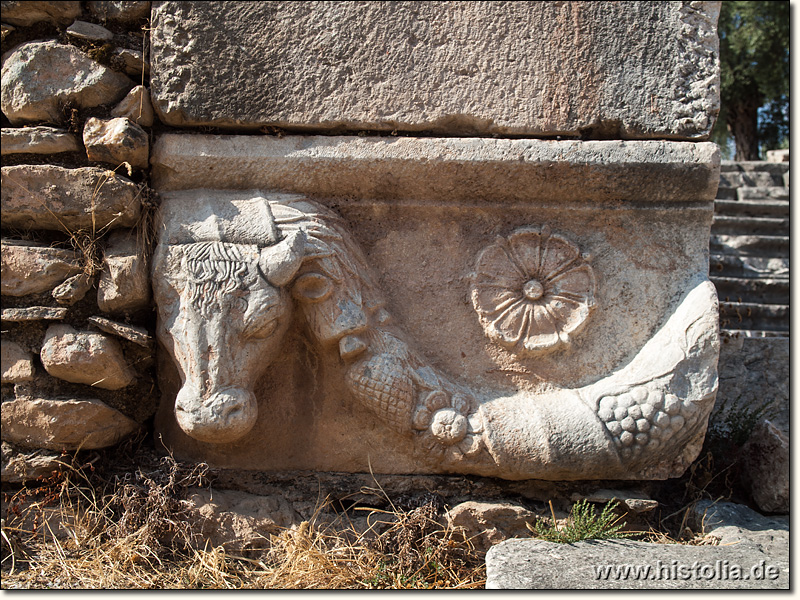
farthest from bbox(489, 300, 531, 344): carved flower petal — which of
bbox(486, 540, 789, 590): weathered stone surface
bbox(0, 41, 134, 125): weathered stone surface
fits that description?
bbox(0, 41, 134, 125): weathered stone surface

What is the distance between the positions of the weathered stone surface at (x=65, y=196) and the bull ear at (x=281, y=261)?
47 centimetres

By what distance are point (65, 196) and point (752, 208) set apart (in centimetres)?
495

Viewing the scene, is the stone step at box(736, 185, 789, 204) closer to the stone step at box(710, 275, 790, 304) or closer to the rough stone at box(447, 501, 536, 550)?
the stone step at box(710, 275, 790, 304)

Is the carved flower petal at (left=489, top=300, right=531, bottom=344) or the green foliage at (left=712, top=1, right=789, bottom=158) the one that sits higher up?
the green foliage at (left=712, top=1, right=789, bottom=158)

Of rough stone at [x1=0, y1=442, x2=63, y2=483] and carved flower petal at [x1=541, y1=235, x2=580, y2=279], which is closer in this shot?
rough stone at [x1=0, y1=442, x2=63, y2=483]

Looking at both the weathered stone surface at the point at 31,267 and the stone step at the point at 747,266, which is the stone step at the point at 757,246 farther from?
the weathered stone surface at the point at 31,267

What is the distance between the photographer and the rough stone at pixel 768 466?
2352 mm

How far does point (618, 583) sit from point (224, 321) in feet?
4.32

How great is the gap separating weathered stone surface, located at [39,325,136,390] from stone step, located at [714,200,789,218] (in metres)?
4.62

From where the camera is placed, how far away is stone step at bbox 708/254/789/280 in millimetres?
4441

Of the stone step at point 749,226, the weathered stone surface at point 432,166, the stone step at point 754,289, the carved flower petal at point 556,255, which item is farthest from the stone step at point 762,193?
the carved flower petal at point 556,255

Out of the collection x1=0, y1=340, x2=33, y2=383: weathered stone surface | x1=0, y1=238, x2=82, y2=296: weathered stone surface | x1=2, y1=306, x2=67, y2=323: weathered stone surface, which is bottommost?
x1=0, y1=340, x2=33, y2=383: weathered stone surface

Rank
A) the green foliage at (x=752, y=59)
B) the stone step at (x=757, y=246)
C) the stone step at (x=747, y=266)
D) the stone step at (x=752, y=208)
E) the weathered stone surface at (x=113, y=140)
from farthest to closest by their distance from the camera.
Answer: the green foliage at (x=752, y=59), the stone step at (x=752, y=208), the stone step at (x=757, y=246), the stone step at (x=747, y=266), the weathered stone surface at (x=113, y=140)

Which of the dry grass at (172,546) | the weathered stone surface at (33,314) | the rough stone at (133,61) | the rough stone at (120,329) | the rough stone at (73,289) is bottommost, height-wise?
the dry grass at (172,546)
